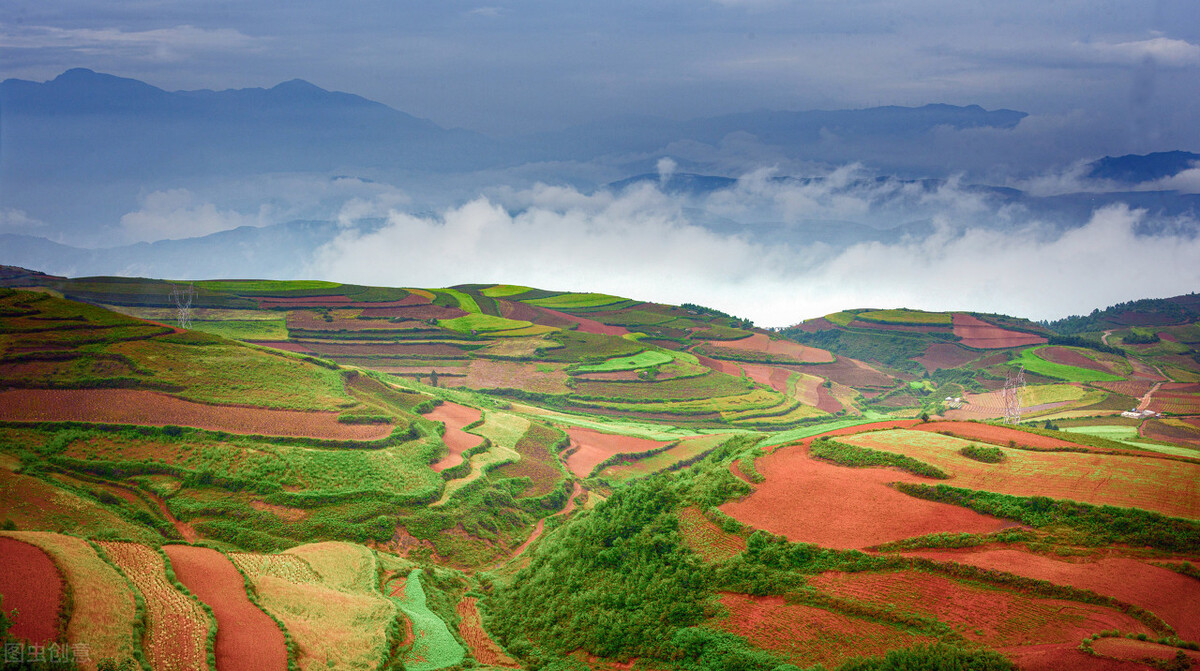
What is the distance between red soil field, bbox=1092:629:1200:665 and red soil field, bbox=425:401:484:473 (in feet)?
90.7

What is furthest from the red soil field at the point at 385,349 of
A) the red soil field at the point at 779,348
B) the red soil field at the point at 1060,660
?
the red soil field at the point at 1060,660

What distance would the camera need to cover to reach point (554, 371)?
7219cm

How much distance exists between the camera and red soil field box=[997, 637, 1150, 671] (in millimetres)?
13859

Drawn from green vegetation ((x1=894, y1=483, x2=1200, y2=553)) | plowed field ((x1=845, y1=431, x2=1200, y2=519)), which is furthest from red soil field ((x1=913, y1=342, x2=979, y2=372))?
green vegetation ((x1=894, y1=483, x2=1200, y2=553))

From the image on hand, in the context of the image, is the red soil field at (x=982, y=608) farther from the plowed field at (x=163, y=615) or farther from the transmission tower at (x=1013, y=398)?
the transmission tower at (x=1013, y=398)

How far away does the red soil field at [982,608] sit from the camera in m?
15.7

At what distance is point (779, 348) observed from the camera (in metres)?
96.2

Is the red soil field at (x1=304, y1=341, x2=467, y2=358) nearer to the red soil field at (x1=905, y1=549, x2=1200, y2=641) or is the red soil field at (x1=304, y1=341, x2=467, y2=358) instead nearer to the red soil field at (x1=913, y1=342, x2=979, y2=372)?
the red soil field at (x1=905, y1=549, x2=1200, y2=641)

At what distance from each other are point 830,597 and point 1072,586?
5.57m

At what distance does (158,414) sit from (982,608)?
109 feet

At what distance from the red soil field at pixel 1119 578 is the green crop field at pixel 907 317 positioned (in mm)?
99374

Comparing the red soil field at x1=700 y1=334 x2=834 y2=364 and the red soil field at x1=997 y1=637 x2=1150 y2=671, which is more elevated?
the red soil field at x1=700 y1=334 x2=834 y2=364

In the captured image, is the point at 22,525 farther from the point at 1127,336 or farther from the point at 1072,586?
the point at 1127,336

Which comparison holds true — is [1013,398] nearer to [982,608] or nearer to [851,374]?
[851,374]
